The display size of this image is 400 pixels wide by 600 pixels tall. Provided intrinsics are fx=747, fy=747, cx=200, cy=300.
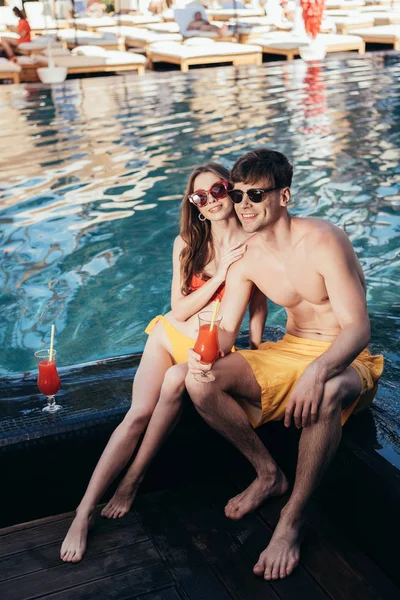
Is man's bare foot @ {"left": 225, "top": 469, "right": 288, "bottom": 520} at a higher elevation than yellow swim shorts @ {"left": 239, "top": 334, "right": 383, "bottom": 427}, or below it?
below

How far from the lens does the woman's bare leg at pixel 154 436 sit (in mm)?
2699

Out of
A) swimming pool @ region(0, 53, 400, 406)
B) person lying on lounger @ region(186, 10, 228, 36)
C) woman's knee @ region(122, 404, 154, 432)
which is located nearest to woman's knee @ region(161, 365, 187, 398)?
woman's knee @ region(122, 404, 154, 432)

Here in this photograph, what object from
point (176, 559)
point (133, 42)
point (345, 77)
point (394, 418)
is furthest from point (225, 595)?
point (133, 42)

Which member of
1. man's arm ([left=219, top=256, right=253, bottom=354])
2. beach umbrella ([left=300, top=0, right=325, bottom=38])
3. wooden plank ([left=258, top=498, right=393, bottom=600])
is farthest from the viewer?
beach umbrella ([left=300, top=0, right=325, bottom=38])

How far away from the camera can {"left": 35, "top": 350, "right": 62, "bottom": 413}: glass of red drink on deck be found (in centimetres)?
292

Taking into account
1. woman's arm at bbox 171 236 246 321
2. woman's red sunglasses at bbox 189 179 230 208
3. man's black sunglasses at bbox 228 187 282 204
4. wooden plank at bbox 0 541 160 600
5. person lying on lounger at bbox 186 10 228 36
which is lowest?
wooden plank at bbox 0 541 160 600

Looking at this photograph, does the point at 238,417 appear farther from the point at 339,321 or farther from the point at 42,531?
the point at 42,531

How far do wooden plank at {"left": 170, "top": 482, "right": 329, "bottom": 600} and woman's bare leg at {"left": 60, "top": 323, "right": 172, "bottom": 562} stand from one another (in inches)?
12.5

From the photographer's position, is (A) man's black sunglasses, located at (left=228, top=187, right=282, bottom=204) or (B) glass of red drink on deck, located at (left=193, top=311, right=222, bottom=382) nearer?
(B) glass of red drink on deck, located at (left=193, top=311, right=222, bottom=382)

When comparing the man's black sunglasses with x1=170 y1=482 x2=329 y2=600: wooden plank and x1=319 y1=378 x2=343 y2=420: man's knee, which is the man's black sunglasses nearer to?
x1=319 y1=378 x2=343 y2=420: man's knee

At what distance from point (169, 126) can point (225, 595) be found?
360 inches

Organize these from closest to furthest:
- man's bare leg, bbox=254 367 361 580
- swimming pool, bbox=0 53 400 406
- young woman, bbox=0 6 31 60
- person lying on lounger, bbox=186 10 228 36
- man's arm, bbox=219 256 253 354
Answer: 1. man's bare leg, bbox=254 367 361 580
2. man's arm, bbox=219 256 253 354
3. swimming pool, bbox=0 53 400 406
4. young woman, bbox=0 6 31 60
5. person lying on lounger, bbox=186 10 228 36

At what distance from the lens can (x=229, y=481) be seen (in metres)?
3.04

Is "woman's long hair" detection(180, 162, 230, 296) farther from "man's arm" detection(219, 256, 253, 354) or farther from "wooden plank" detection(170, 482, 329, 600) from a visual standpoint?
"wooden plank" detection(170, 482, 329, 600)
